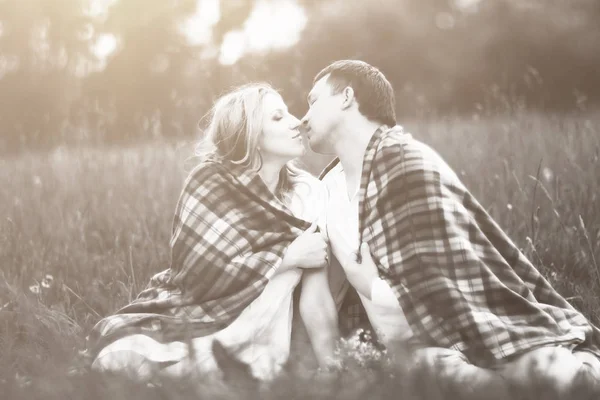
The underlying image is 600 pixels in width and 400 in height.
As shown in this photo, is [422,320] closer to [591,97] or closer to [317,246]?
[317,246]

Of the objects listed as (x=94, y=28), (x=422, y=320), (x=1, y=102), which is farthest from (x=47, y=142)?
(x=422, y=320)

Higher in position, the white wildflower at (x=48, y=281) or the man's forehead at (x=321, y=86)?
the man's forehead at (x=321, y=86)

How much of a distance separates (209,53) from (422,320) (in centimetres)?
435

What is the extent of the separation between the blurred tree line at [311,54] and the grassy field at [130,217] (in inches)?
25.1

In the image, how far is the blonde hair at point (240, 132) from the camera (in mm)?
3008

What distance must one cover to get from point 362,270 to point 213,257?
592mm

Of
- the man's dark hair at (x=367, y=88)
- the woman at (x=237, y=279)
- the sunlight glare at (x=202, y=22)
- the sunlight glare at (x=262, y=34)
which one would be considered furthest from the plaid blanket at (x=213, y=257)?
the sunlight glare at (x=202, y=22)

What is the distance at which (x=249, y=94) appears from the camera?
10.0ft

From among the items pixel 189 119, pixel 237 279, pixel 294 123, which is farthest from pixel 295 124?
pixel 189 119

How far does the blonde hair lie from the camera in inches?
118

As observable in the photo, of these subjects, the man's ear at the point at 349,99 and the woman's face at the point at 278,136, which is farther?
the woman's face at the point at 278,136

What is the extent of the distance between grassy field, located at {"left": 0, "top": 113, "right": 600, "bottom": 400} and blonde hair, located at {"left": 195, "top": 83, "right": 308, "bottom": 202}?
95 cm

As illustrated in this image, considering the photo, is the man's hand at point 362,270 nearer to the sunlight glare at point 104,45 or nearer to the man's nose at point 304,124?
the man's nose at point 304,124

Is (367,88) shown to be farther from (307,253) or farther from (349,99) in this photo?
(307,253)
